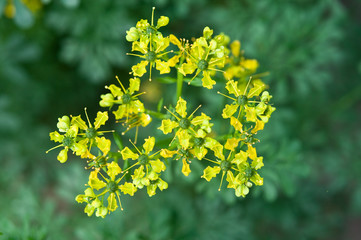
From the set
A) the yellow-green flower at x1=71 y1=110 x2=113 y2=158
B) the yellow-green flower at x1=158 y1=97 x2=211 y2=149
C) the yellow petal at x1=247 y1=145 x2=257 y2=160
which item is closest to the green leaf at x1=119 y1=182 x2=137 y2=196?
the yellow-green flower at x1=71 y1=110 x2=113 y2=158

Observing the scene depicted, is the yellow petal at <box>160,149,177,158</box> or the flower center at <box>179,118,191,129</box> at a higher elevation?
the flower center at <box>179,118,191,129</box>

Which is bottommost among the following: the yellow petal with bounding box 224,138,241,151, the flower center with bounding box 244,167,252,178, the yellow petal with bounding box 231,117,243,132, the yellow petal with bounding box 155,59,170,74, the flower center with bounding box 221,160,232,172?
the flower center with bounding box 244,167,252,178

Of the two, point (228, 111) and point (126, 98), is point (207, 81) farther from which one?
point (126, 98)

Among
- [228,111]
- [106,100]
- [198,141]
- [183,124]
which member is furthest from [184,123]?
[106,100]

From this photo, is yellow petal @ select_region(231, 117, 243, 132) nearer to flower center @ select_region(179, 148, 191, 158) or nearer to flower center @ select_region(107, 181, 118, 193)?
flower center @ select_region(179, 148, 191, 158)

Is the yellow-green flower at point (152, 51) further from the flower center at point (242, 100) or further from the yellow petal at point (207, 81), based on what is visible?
the flower center at point (242, 100)

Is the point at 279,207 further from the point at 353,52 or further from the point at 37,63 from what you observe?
the point at 37,63

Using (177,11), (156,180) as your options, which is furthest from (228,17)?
(156,180)
